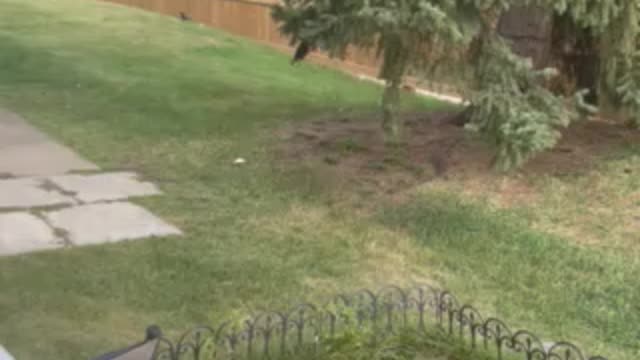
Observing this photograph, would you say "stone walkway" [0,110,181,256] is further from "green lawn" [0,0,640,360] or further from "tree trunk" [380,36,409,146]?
"tree trunk" [380,36,409,146]

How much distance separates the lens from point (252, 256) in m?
6.16

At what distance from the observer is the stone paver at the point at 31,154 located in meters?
8.05

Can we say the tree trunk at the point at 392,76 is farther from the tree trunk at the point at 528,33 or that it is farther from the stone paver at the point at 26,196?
the stone paver at the point at 26,196

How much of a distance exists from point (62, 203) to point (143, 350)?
2921mm

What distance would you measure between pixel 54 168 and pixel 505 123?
352cm

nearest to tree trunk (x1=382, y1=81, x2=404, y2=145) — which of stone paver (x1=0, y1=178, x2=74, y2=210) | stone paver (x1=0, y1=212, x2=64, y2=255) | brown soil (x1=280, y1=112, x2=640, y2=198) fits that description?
brown soil (x1=280, y1=112, x2=640, y2=198)

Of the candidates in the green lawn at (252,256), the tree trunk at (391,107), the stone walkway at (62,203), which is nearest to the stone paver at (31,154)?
the stone walkway at (62,203)

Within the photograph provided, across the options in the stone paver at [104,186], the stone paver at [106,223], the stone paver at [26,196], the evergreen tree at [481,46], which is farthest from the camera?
the stone paver at [104,186]

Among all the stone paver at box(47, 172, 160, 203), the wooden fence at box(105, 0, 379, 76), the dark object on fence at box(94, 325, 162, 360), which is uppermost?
the wooden fence at box(105, 0, 379, 76)

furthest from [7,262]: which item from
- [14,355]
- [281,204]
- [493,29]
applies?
[493,29]

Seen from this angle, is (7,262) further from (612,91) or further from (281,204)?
(612,91)

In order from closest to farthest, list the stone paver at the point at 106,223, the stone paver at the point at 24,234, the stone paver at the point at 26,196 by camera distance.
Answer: the stone paver at the point at 24,234 < the stone paver at the point at 106,223 < the stone paver at the point at 26,196

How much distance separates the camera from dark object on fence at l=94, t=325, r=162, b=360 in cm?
376

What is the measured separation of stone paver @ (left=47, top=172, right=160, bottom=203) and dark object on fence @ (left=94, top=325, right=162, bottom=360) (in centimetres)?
297
